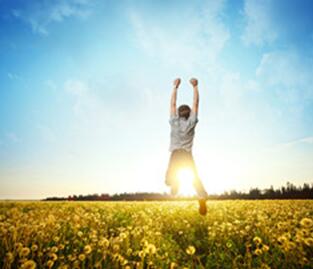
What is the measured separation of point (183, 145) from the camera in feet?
23.4

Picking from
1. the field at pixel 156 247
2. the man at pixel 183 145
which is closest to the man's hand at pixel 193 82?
the man at pixel 183 145

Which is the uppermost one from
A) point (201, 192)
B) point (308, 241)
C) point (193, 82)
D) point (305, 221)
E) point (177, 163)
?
point (193, 82)

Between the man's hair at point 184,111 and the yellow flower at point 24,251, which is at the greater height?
the man's hair at point 184,111

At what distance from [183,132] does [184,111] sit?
0.56 m

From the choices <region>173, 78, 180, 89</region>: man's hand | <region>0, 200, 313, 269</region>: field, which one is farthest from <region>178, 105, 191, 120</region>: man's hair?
<region>0, 200, 313, 269</region>: field

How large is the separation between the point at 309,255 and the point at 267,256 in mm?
471

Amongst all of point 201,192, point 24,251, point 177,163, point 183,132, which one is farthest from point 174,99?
point 24,251

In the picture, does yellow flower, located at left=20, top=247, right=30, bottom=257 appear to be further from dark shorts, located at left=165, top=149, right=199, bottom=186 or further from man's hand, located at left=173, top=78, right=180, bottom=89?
man's hand, located at left=173, top=78, right=180, bottom=89

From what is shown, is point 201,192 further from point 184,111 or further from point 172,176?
point 184,111

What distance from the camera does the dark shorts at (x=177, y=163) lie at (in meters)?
7.01

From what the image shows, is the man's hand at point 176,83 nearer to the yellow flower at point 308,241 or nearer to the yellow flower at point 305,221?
the yellow flower at point 305,221

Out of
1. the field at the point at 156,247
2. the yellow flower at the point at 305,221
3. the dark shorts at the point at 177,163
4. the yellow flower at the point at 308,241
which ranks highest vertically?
the dark shorts at the point at 177,163

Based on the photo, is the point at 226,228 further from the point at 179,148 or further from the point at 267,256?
the point at 179,148

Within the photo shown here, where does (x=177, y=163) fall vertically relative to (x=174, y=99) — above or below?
below
